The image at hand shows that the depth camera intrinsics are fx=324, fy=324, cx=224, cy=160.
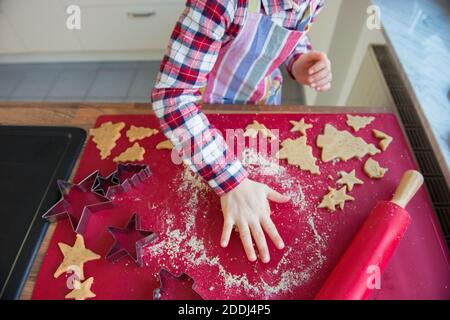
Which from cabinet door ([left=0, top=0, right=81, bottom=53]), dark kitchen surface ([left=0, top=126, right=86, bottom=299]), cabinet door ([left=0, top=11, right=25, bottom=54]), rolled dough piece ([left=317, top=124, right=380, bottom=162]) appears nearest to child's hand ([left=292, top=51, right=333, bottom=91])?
rolled dough piece ([left=317, top=124, right=380, bottom=162])

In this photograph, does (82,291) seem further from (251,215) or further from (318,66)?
(318,66)

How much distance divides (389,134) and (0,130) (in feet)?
2.73

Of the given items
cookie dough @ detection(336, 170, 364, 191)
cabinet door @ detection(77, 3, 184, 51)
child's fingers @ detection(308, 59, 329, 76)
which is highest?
child's fingers @ detection(308, 59, 329, 76)

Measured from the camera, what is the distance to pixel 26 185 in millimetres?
619

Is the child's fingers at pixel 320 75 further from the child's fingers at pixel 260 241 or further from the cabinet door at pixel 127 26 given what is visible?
the cabinet door at pixel 127 26

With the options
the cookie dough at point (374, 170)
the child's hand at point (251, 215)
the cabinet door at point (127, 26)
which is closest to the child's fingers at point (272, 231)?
the child's hand at point (251, 215)

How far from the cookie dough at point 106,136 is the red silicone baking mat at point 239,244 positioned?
0.05ft

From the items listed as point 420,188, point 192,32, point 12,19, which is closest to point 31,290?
point 192,32

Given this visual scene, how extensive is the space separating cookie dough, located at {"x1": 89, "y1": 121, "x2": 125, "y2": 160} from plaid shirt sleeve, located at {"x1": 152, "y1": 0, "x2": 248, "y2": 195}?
0.63ft

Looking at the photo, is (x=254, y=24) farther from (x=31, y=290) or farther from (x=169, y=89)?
(x=31, y=290)

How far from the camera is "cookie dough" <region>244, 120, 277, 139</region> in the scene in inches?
26.3

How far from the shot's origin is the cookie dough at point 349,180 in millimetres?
590

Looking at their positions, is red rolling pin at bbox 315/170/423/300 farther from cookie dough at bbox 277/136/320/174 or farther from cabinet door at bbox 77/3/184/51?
cabinet door at bbox 77/3/184/51

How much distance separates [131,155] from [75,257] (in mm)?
218
